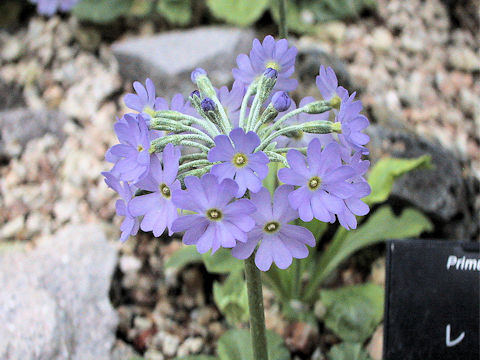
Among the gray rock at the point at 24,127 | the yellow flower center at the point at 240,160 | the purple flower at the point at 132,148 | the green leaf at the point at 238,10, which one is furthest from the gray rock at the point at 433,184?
the gray rock at the point at 24,127

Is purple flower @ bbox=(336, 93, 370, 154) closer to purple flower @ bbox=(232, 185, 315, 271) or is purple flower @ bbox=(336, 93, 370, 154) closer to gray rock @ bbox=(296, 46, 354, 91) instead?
purple flower @ bbox=(232, 185, 315, 271)

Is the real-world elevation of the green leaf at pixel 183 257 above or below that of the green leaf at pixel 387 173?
below

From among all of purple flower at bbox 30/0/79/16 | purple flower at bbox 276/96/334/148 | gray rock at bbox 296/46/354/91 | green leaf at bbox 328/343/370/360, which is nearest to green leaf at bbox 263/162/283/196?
purple flower at bbox 276/96/334/148

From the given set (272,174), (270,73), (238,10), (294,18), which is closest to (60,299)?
(272,174)

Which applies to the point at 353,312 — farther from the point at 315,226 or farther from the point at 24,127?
the point at 24,127

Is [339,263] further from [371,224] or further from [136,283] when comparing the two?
[136,283]

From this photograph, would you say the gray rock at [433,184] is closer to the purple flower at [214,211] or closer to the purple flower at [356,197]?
the purple flower at [356,197]

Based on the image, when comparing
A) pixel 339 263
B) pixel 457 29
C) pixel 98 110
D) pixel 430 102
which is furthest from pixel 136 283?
pixel 457 29

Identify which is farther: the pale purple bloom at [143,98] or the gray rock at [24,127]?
the gray rock at [24,127]
